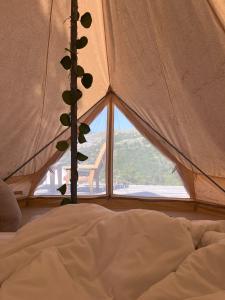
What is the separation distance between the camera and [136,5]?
93.4 inches

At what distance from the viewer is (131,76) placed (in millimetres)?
2887

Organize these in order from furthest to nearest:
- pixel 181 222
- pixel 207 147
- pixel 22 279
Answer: pixel 207 147 < pixel 181 222 < pixel 22 279

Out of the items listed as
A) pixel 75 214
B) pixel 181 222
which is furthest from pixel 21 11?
pixel 181 222

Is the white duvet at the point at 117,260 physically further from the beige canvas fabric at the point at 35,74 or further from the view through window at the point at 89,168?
the view through window at the point at 89,168

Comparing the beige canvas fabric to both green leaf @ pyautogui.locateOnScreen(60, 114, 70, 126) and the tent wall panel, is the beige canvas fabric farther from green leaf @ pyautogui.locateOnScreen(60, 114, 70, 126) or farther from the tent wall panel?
green leaf @ pyautogui.locateOnScreen(60, 114, 70, 126)

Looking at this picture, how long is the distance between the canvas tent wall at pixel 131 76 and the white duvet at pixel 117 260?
1384 mm

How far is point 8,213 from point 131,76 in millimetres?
1484

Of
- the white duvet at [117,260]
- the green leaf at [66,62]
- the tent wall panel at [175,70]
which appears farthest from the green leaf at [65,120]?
the white duvet at [117,260]

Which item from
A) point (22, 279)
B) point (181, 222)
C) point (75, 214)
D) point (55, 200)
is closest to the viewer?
point (22, 279)

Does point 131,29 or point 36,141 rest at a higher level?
point 131,29

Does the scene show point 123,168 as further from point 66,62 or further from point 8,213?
point 66,62

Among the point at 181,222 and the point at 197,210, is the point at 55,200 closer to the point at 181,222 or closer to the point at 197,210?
the point at 197,210

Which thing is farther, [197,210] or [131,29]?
[197,210]

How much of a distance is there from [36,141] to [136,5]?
1.48m
